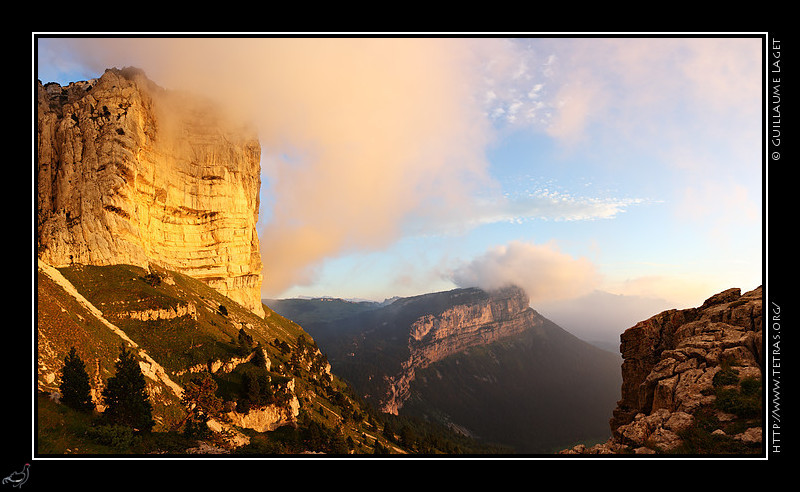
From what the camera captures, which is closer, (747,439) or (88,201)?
(747,439)

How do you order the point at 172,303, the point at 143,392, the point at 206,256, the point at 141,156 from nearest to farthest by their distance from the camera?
the point at 143,392 → the point at 172,303 → the point at 141,156 → the point at 206,256

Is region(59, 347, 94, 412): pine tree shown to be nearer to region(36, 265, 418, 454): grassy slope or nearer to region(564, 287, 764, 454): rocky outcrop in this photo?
Result: region(36, 265, 418, 454): grassy slope
